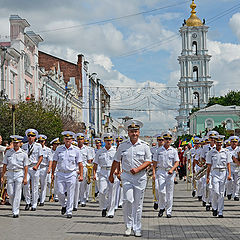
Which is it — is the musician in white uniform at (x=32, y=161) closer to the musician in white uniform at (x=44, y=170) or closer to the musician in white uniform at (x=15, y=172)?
the musician in white uniform at (x=44, y=170)

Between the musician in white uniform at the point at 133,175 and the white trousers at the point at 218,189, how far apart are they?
350cm

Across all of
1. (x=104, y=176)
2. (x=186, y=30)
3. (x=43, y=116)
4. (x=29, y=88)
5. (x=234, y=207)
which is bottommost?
(x=234, y=207)

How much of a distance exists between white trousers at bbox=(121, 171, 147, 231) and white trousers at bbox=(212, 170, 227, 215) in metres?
3.55

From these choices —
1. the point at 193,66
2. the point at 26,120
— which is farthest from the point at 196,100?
the point at 26,120

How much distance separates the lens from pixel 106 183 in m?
13.9

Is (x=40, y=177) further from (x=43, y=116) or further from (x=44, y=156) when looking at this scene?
(x=43, y=116)

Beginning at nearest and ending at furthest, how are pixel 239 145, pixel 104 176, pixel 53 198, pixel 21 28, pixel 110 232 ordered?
pixel 110 232 < pixel 104 176 < pixel 239 145 < pixel 53 198 < pixel 21 28

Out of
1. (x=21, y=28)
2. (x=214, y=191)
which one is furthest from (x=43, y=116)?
(x=214, y=191)

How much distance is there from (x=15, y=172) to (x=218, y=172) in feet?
16.2

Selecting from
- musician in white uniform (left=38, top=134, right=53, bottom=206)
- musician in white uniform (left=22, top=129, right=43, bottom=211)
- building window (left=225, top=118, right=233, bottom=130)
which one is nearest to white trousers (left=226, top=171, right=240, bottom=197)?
musician in white uniform (left=38, top=134, right=53, bottom=206)

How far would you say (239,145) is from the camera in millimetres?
15711

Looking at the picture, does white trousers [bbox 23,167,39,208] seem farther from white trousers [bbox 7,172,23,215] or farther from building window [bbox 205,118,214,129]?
building window [bbox 205,118,214,129]

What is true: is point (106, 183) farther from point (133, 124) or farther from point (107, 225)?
point (133, 124)

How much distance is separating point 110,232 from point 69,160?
3.03 m
